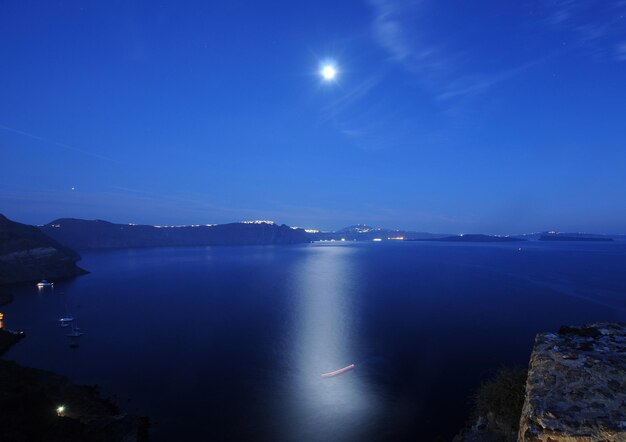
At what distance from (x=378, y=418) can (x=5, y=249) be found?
127251 mm

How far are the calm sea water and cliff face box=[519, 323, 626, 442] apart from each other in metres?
17.1

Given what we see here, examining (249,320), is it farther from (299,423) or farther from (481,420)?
(481,420)

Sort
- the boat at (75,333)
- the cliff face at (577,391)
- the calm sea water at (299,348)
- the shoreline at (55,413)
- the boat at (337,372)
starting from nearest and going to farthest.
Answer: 1. the cliff face at (577,391)
2. the shoreline at (55,413)
3. the calm sea water at (299,348)
4. the boat at (337,372)
5. the boat at (75,333)

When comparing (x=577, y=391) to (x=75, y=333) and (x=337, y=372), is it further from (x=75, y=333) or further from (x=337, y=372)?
(x=75, y=333)

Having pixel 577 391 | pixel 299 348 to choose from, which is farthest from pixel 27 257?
pixel 577 391

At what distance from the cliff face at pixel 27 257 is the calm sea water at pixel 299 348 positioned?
14.6m

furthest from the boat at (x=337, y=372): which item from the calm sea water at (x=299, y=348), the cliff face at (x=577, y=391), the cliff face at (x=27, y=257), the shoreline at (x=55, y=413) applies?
the cliff face at (x=27, y=257)

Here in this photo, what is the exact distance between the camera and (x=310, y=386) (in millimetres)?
33031

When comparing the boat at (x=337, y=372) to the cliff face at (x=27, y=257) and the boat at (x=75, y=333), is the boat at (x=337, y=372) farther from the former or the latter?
the cliff face at (x=27, y=257)

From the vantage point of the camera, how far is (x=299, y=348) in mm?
44781

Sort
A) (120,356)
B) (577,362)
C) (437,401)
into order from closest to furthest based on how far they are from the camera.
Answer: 1. (577,362)
2. (437,401)
3. (120,356)

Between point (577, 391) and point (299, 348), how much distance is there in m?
38.4

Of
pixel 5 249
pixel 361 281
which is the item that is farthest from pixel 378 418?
pixel 5 249

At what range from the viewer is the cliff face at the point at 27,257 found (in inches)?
3944
